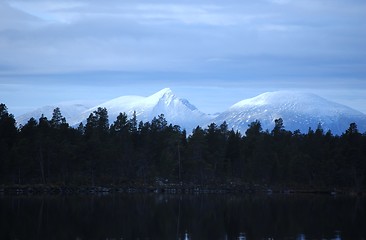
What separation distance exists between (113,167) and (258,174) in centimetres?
3795

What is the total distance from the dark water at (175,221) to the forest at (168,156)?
4547 cm

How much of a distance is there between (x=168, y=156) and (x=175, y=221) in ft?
274

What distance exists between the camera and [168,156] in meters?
158

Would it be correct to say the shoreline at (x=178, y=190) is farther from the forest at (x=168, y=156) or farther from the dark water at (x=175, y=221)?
the dark water at (x=175, y=221)

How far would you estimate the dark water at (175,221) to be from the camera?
61219 millimetres

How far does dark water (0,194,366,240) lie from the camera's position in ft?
201

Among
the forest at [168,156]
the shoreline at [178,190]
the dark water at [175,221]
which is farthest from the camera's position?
the forest at [168,156]

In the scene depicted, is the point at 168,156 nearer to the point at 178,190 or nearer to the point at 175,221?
the point at 178,190

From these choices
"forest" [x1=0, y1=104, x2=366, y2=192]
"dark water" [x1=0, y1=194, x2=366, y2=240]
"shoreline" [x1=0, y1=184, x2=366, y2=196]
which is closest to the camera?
"dark water" [x1=0, y1=194, x2=366, y2=240]

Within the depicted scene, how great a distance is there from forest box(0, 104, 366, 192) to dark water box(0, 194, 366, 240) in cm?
4547

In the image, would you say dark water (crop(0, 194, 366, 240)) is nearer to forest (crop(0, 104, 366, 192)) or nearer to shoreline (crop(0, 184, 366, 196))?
shoreline (crop(0, 184, 366, 196))

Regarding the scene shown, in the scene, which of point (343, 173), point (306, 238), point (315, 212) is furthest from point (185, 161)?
point (306, 238)

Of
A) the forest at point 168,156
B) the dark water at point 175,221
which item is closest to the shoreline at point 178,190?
the forest at point 168,156

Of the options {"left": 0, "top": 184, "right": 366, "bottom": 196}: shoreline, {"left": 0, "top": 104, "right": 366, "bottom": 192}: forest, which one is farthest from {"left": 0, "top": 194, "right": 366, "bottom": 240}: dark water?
{"left": 0, "top": 104, "right": 366, "bottom": 192}: forest
